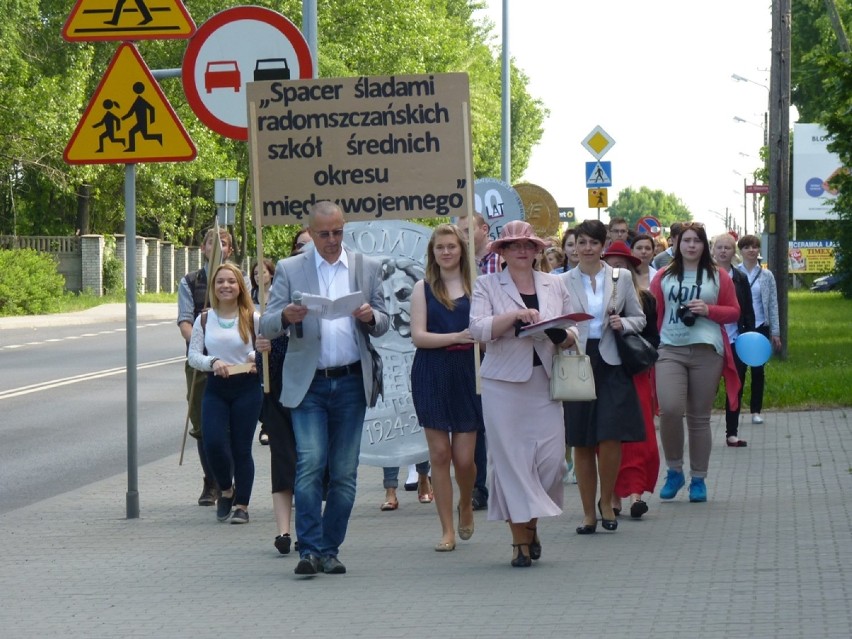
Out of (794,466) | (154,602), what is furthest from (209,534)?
(794,466)

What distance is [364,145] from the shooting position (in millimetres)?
9555

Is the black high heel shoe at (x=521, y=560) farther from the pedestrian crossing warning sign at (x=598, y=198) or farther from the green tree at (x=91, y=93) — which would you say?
the green tree at (x=91, y=93)

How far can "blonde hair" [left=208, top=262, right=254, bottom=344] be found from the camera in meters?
10.5

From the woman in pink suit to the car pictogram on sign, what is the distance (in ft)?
7.85

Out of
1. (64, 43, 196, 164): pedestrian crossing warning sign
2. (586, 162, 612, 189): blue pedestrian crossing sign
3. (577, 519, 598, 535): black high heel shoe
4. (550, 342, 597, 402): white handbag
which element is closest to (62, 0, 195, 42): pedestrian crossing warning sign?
(64, 43, 196, 164): pedestrian crossing warning sign

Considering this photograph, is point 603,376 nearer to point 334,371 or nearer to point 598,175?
point 334,371

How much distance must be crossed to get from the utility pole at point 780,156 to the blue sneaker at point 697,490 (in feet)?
47.1

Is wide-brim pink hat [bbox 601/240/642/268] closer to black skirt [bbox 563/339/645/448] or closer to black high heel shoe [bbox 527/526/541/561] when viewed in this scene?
black skirt [bbox 563/339/645/448]

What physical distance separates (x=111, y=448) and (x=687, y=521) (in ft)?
22.9

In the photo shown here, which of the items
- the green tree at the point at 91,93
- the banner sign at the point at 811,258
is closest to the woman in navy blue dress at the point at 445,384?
the green tree at the point at 91,93

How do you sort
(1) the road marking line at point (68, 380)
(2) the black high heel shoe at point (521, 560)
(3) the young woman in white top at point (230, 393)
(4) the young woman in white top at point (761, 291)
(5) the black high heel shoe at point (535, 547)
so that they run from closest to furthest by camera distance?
(2) the black high heel shoe at point (521, 560)
(5) the black high heel shoe at point (535, 547)
(3) the young woman in white top at point (230, 393)
(4) the young woman in white top at point (761, 291)
(1) the road marking line at point (68, 380)

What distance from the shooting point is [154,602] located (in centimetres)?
762

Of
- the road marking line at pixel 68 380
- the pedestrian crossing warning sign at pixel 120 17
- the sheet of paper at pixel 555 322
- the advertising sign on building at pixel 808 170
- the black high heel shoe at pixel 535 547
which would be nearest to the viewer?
the sheet of paper at pixel 555 322

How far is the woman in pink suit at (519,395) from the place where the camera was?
8461 mm
